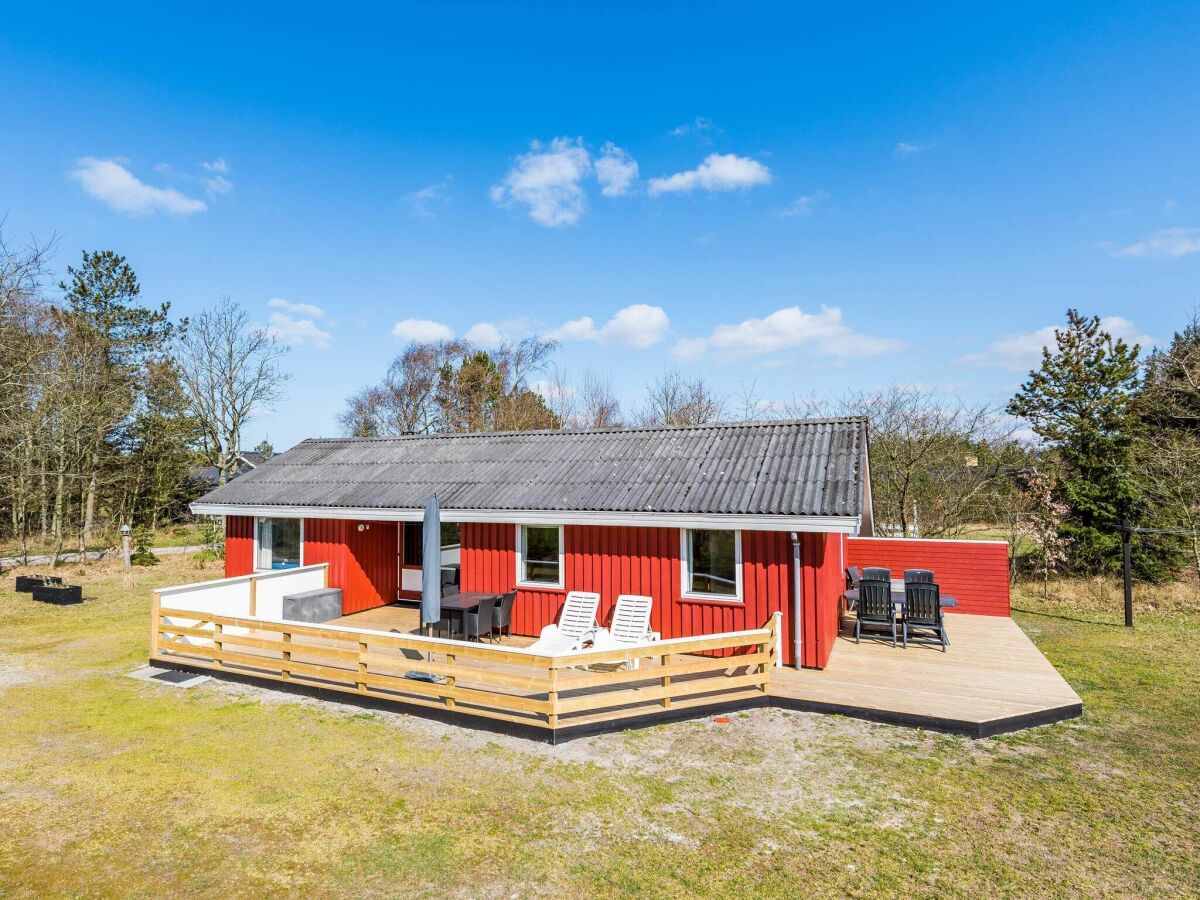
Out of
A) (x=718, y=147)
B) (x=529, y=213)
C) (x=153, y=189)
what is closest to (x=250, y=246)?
(x=153, y=189)

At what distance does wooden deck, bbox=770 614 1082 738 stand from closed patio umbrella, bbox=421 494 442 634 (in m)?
4.75

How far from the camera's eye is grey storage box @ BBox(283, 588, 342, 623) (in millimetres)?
11352

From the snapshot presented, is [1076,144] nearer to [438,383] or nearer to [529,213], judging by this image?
[529,213]

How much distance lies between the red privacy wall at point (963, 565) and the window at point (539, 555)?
7.94 m

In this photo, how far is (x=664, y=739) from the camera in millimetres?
6543

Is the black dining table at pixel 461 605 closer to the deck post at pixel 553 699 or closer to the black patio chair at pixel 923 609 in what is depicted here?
the deck post at pixel 553 699

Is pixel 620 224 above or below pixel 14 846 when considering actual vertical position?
above

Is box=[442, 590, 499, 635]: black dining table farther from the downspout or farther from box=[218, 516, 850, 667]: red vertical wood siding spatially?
the downspout

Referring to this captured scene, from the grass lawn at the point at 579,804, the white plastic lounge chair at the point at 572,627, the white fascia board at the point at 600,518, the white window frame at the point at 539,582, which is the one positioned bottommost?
the grass lawn at the point at 579,804

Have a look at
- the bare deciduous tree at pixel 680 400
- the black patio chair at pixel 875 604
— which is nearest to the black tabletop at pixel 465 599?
the black patio chair at pixel 875 604

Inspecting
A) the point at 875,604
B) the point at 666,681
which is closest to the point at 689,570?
the point at 666,681

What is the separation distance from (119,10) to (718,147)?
14287 mm

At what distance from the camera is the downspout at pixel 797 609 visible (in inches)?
330

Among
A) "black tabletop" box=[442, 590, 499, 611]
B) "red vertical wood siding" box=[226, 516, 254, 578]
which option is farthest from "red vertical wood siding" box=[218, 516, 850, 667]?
"red vertical wood siding" box=[226, 516, 254, 578]
